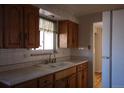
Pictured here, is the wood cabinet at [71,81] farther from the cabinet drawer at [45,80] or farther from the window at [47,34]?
the window at [47,34]

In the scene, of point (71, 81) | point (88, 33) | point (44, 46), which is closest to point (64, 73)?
point (71, 81)

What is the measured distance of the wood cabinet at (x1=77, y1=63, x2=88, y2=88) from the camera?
3590 mm

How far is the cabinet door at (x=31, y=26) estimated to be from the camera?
2.23 metres

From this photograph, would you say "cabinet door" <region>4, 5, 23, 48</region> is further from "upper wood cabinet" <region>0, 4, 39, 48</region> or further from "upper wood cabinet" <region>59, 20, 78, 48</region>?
"upper wood cabinet" <region>59, 20, 78, 48</region>

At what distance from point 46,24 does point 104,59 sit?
1755 mm

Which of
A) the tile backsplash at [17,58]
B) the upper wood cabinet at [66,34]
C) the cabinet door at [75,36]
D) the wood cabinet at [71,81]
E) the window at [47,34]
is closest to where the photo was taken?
the tile backsplash at [17,58]

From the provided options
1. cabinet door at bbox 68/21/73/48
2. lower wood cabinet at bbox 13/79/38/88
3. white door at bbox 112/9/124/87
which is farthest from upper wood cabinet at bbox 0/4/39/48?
cabinet door at bbox 68/21/73/48

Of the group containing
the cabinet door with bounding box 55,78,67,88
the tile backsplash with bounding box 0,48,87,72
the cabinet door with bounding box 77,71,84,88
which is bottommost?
the cabinet door with bounding box 77,71,84,88

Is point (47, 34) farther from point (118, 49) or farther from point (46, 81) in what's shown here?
point (118, 49)

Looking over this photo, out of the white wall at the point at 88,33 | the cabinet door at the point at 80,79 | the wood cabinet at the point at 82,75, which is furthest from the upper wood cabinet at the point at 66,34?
the cabinet door at the point at 80,79

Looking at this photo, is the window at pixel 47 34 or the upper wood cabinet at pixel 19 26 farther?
the window at pixel 47 34

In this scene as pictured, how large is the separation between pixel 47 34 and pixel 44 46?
0.36 metres

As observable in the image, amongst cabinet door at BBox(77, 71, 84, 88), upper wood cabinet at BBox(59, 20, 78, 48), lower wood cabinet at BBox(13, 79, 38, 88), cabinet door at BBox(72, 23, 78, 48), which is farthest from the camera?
cabinet door at BBox(72, 23, 78, 48)

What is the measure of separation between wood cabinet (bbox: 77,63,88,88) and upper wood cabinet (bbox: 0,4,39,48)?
5.30 feet
